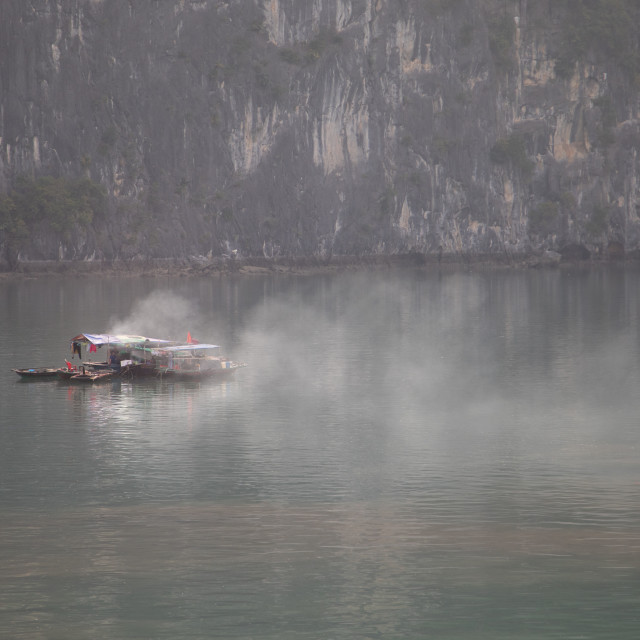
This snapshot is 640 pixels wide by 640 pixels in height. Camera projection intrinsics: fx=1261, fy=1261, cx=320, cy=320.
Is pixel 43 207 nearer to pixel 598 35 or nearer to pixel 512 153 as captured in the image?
pixel 512 153

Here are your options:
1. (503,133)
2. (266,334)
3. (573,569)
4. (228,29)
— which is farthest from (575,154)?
(573,569)

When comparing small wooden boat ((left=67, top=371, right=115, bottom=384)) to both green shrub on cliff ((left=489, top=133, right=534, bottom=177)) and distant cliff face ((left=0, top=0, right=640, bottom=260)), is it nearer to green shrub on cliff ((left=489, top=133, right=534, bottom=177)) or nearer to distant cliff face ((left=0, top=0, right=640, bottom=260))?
distant cliff face ((left=0, top=0, right=640, bottom=260))

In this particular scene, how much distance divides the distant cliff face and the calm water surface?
78.5m

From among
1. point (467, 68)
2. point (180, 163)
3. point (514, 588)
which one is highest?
point (467, 68)

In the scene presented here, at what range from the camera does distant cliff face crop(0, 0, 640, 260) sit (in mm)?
130250

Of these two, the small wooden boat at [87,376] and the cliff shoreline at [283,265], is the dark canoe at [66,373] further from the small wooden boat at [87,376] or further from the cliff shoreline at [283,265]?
the cliff shoreline at [283,265]

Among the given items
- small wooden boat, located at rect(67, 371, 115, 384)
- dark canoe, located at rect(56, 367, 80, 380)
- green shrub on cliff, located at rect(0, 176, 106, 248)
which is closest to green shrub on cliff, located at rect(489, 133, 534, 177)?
green shrub on cliff, located at rect(0, 176, 106, 248)

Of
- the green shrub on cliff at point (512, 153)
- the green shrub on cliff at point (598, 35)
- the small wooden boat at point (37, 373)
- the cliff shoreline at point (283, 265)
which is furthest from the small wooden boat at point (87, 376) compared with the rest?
the green shrub on cliff at point (598, 35)

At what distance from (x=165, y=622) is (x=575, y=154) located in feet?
464

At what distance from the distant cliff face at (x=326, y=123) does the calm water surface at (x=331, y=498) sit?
78511mm

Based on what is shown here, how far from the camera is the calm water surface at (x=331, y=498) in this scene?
65.1 ft

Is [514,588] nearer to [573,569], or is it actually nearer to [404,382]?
[573,569]

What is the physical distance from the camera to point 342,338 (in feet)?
212

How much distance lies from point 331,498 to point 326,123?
4697 inches
